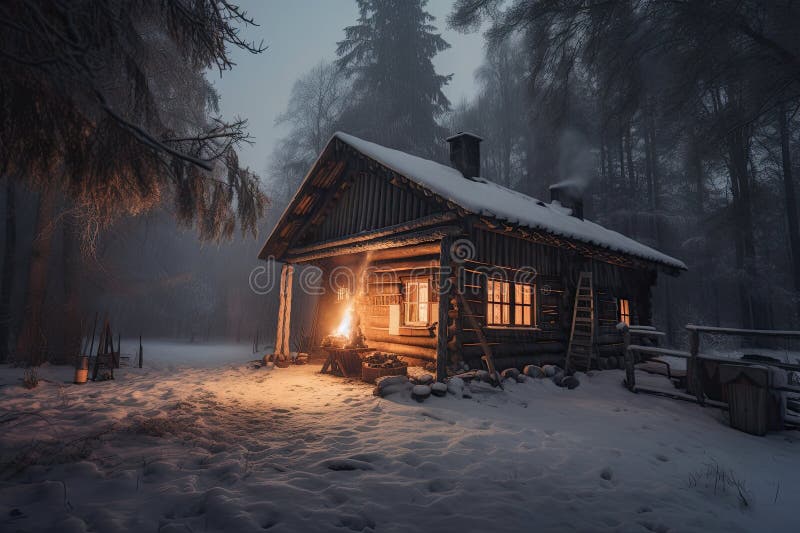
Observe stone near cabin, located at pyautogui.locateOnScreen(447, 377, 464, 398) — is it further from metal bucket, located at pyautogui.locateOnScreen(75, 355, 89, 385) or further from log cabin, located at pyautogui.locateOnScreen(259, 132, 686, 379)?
metal bucket, located at pyautogui.locateOnScreen(75, 355, 89, 385)

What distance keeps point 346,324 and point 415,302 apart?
7.87 ft

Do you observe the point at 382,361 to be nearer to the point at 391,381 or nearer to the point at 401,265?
the point at 391,381

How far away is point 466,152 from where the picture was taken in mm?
11250

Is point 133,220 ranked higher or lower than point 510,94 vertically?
lower

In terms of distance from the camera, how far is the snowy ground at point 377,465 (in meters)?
2.91

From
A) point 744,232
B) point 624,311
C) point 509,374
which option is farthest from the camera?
point 744,232

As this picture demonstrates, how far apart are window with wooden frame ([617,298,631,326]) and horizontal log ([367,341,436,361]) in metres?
7.51

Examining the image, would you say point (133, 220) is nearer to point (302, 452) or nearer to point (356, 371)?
point (356, 371)

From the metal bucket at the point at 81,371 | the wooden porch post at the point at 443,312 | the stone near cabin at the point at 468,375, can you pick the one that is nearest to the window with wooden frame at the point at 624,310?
the stone near cabin at the point at 468,375

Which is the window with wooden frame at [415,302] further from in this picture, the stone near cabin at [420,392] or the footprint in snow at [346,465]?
the footprint in snow at [346,465]

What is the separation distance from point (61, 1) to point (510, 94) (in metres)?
27.4

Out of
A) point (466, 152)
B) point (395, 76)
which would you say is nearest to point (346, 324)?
point (466, 152)

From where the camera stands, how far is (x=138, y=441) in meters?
4.40

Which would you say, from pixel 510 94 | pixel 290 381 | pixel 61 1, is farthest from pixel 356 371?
pixel 510 94
